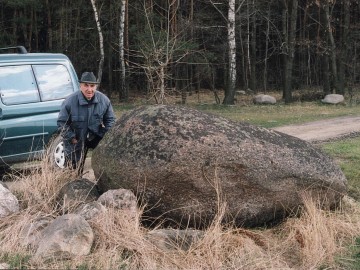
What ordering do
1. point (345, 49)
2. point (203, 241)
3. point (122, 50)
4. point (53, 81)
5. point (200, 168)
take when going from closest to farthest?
1. point (203, 241)
2. point (200, 168)
3. point (53, 81)
4. point (122, 50)
5. point (345, 49)

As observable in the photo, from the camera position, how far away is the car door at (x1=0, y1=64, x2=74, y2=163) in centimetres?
871

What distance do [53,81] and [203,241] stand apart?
4.83 metres

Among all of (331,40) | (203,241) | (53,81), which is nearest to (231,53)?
(331,40)

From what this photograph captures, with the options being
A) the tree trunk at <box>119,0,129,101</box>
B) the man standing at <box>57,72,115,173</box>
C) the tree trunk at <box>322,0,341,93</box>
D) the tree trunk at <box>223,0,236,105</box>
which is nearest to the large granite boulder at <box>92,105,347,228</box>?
the man standing at <box>57,72,115,173</box>

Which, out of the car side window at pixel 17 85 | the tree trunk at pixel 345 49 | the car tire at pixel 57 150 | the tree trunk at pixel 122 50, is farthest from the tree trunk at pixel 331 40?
the car tire at pixel 57 150

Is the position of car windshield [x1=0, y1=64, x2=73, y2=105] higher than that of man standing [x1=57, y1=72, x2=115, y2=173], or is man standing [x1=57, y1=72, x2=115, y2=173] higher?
car windshield [x1=0, y1=64, x2=73, y2=105]

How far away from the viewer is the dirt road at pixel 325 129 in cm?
1452

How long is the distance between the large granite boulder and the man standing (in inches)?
32.3

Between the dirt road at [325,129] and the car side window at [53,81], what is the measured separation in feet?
20.9

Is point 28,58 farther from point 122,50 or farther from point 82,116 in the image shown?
point 122,50

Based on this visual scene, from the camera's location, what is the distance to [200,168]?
630 cm

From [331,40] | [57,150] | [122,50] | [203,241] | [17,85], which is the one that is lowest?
[203,241]

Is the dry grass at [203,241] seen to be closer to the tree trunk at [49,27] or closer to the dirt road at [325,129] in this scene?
the dirt road at [325,129]

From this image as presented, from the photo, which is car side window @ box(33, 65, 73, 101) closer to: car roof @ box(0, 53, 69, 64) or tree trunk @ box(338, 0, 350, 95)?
car roof @ box(0, 53, 69, 64)
